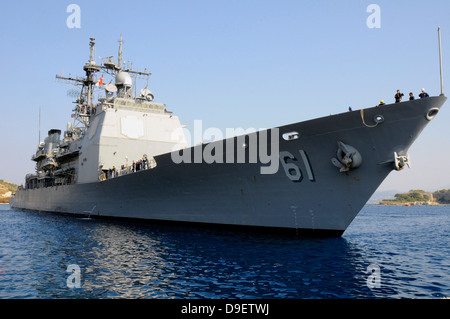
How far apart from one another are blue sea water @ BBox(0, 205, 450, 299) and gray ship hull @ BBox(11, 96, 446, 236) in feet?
2.91

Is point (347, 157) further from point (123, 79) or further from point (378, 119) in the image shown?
point (123, 79)

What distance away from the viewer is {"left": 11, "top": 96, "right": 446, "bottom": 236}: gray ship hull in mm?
9797

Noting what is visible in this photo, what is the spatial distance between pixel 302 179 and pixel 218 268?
4.67m

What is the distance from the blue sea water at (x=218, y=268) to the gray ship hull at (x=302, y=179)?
0.89 m

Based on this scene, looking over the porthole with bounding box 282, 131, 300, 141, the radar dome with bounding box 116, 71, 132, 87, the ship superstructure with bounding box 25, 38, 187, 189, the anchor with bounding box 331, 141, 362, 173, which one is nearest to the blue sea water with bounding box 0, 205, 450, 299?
the anchor with bounding box 331, 141, 362, 173

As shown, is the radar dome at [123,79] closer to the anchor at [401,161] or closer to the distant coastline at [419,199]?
the anchor at [401,161]

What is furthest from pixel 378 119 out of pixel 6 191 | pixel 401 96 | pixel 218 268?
pixel 6 191

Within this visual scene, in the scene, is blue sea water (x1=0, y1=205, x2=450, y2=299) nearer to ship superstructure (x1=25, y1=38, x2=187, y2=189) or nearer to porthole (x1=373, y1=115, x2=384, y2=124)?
porthole (x1=373, y1=115, x2=384, y2=124)

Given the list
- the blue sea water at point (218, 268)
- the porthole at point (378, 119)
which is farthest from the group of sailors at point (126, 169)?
the porthole at point (378, 119)

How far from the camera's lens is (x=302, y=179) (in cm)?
1106

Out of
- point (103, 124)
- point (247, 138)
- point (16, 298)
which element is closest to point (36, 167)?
point (103, 124)

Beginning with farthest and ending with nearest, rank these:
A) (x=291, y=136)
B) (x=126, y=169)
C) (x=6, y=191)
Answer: (x=6, y=191)
(x=126, y=169)
(x=291, y=136)

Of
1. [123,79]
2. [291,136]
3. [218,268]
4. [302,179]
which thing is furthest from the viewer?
[123,79]

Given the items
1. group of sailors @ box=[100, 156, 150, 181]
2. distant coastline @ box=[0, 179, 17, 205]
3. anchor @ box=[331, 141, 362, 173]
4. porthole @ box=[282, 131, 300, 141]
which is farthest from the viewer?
distant coastline @ box=[0, 179, 17, 205]
